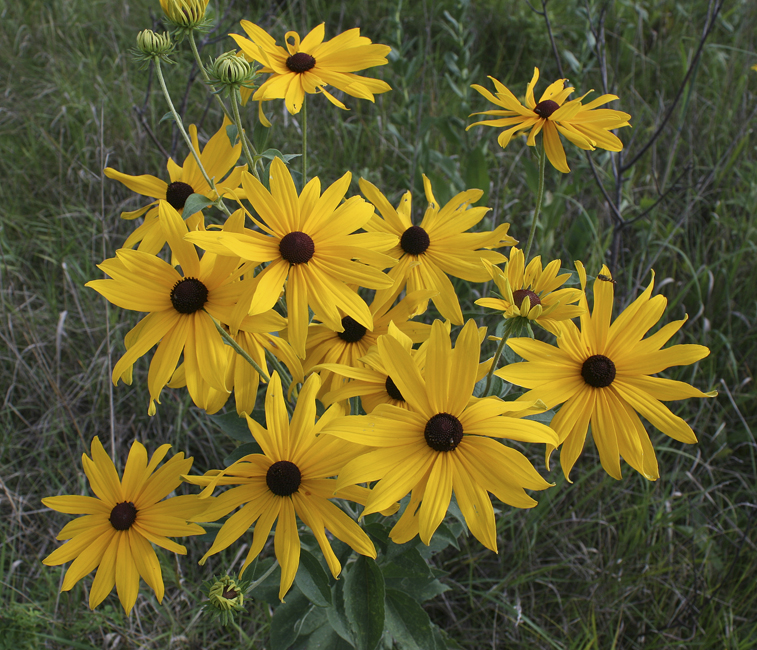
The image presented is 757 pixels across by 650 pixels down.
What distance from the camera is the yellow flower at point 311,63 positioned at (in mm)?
1356

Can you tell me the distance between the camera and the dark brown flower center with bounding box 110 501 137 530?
141 cm

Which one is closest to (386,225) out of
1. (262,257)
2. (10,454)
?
(262,257)

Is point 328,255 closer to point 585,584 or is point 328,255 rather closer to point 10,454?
point 585,584

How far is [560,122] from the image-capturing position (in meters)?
1.40

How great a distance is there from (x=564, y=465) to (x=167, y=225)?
888mm

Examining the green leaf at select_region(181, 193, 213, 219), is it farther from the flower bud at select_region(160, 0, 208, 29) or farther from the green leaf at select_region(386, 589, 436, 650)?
the green leaf at select_region(386, 589, 436, 650)

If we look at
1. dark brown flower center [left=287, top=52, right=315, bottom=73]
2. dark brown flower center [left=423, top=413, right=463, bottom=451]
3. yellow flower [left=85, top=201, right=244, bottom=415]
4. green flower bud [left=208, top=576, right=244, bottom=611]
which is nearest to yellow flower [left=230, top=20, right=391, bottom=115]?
dark brown flower center [left=287, top=52, right=315, bottom=73]

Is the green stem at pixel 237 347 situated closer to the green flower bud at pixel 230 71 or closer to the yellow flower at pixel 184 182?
the yellow flower at pixel 184 182

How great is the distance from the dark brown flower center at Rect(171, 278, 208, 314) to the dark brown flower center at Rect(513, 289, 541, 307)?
638 millimetres

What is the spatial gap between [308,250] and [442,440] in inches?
16.5

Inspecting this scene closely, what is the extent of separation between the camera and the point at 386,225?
1.46 meters

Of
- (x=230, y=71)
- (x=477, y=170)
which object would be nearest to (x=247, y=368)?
(x=230, y=71)

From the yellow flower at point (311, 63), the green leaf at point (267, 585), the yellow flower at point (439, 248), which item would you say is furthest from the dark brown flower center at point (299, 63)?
the green leaf at point (267, 585)

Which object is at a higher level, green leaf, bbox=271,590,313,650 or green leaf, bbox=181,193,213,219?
green leaf, bbox=181,193,213,219
